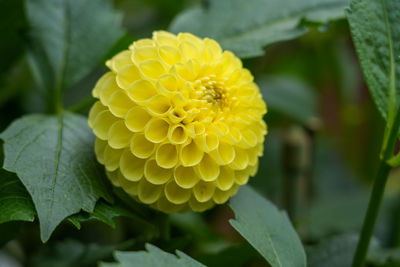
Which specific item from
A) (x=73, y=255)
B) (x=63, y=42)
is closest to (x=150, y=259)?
(x=73, y=255)

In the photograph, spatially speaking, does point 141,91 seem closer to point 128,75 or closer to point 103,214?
point 128,75

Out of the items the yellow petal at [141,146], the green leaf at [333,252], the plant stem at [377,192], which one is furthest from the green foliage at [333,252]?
the yellow petal at [141,146]

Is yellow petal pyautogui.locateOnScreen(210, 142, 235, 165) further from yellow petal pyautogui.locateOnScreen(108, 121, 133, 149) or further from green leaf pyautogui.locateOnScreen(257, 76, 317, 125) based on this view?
green leaf pyautogui.locateOnScreen(257, 76, 317, 125)

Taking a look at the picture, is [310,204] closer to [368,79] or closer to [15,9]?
[368,79]

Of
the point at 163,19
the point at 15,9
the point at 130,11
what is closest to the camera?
the point at 15,9

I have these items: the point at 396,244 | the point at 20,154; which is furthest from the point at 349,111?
the point at 20,154

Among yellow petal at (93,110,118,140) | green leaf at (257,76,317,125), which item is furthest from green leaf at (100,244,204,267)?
green leaf at (257,76,317,125)
